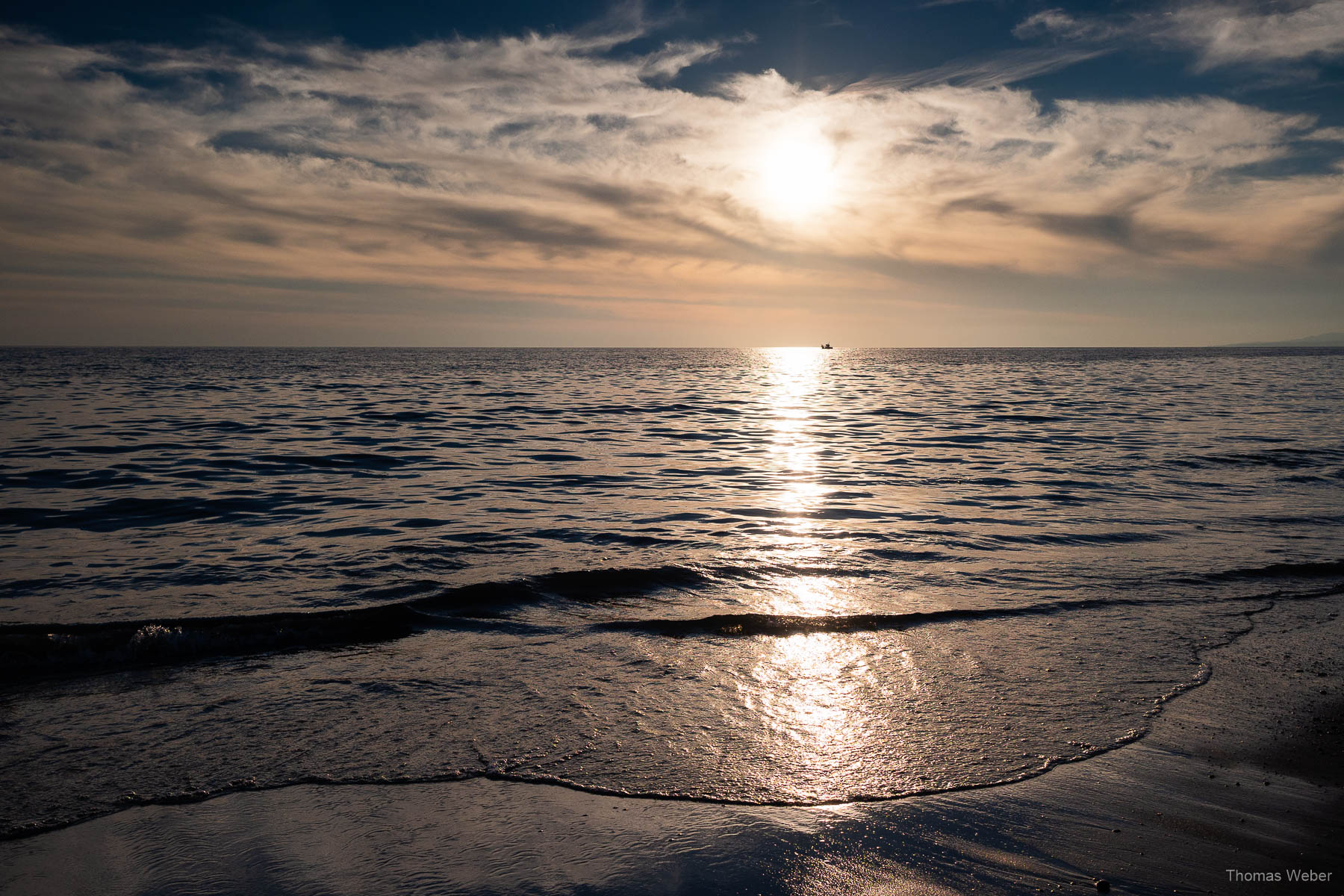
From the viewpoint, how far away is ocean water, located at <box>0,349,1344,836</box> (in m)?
4.37

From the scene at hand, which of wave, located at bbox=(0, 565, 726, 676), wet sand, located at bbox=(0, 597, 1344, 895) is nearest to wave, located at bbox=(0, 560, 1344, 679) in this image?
wave, located at bbox=(0, 565, 726, 676)

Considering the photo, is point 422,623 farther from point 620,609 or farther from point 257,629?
point 620,609

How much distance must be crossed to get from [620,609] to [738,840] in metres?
3.86

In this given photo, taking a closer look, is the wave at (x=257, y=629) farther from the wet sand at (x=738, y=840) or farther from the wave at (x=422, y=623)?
the wet sand at (x=738, y=840)

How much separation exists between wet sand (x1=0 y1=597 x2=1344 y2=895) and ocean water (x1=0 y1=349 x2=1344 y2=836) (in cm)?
19

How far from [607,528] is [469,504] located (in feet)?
10.0

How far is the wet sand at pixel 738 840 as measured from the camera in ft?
10.6

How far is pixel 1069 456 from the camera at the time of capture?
58.0 feet

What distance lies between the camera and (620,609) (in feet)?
24.0

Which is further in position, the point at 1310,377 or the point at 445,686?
the point at 1310,377

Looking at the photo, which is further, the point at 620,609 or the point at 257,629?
the point at 620,609

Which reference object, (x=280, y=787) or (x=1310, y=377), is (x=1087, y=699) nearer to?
(x=280, y=787)

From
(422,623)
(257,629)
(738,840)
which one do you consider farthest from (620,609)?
(738,840)

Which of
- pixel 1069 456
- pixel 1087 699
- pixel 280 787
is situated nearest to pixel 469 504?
pixel 280 787
